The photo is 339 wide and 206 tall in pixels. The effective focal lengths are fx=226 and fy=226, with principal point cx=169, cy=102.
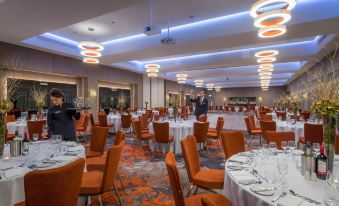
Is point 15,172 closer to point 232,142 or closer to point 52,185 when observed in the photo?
point 52,185

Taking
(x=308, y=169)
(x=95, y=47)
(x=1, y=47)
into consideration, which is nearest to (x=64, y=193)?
(x=308, y=169)

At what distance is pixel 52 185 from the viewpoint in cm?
158

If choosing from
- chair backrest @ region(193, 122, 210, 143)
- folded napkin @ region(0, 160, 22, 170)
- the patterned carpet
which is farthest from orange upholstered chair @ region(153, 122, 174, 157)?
folded napkin @ region(0, 160, 22, 170)

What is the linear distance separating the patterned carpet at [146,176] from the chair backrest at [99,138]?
680mm

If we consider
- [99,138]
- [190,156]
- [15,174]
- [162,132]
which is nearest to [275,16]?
[190,156]

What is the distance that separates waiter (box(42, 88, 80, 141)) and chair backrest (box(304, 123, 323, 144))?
14.8 ft

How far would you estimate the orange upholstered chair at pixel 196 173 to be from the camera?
101 inches

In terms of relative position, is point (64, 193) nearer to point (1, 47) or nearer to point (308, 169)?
point (308, 169)

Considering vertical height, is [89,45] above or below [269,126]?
above

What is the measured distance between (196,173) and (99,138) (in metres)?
1.96

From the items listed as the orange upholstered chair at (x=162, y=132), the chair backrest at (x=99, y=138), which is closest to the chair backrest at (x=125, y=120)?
the orange upholstered chair at (x=162, y=132)

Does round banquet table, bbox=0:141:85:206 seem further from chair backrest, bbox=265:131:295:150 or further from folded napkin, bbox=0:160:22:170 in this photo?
chair backrest, bbox=265:131:295:150

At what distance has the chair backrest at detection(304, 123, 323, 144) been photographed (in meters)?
4.59

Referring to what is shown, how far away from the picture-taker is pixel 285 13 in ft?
13.0
